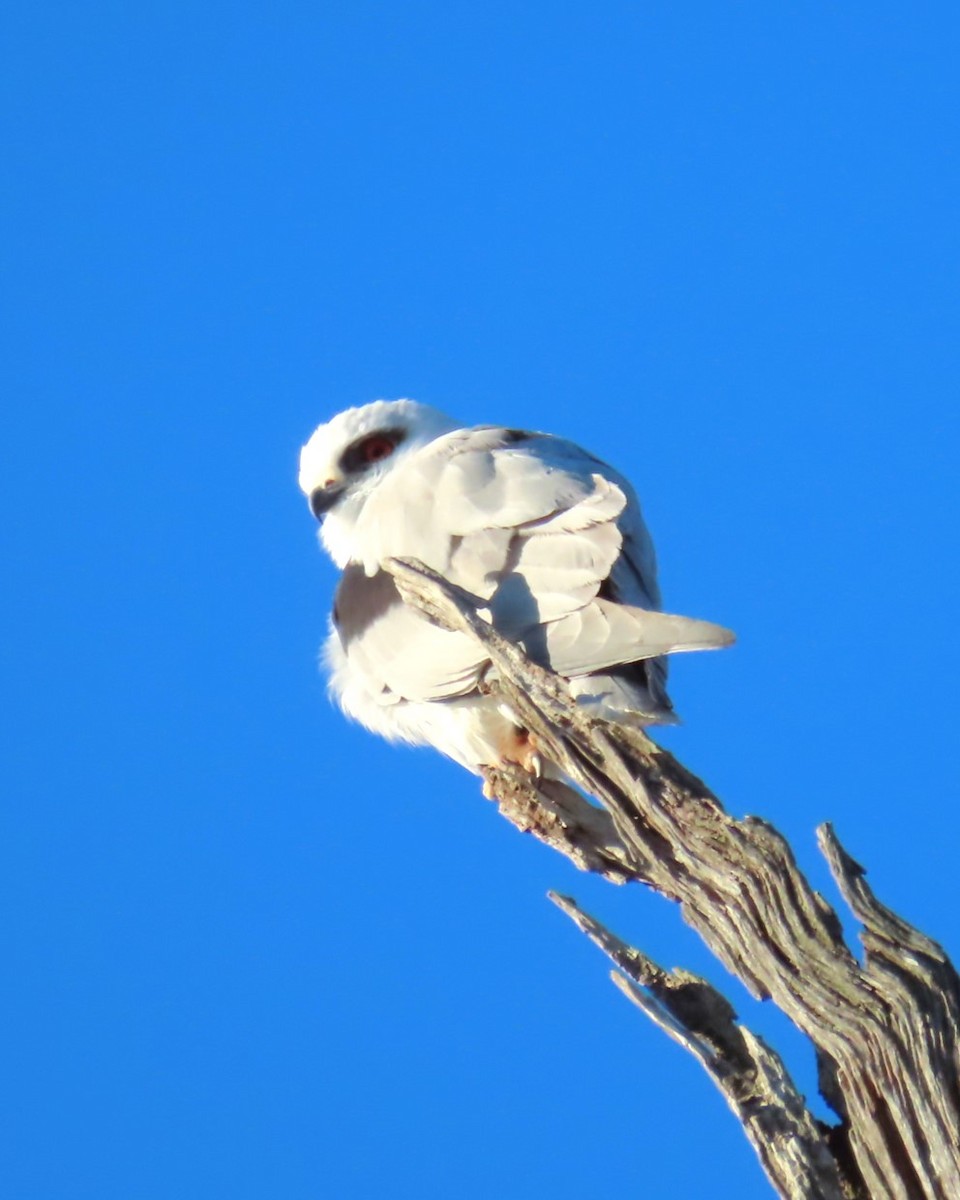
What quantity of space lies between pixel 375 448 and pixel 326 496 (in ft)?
1.18

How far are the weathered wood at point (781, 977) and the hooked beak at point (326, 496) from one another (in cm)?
346

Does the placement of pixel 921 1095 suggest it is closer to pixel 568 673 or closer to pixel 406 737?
pixel 568 673

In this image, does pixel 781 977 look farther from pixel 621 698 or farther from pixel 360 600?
pixel 360 600

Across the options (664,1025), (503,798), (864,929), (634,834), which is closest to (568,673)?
(503,798)

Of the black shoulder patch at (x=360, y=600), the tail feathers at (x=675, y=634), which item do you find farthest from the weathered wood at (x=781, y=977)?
the black shoulder patch at (x=360, y=600)

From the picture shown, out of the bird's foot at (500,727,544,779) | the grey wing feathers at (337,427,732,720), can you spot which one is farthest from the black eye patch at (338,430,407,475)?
the bird's foot at (500,727,544,779)

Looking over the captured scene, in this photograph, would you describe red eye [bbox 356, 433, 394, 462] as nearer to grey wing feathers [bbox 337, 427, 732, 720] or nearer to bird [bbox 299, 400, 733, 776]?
bird [bbox 299, 400, 733, 776]

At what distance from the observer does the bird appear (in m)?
4.90

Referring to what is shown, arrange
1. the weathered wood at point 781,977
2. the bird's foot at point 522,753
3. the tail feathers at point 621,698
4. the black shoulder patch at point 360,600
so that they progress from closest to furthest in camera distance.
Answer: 1. the weathered wood at point 781,977
2. the tail feathers at point 621,698
3. the bird's foot at point 522,753
4. the black shoulder patch at point 360,600

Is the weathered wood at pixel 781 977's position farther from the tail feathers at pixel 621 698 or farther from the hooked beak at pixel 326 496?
the hooked beak at pixel 326 496

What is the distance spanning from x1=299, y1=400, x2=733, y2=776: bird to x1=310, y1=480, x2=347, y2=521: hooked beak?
817 mm

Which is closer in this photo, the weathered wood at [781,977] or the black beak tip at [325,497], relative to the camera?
the weathered wood at [781,977]

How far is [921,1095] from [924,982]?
24 centimetres

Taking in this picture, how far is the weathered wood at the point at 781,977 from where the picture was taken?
3490 mm
